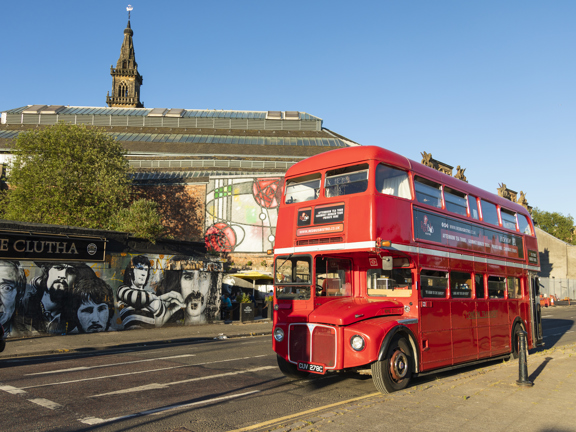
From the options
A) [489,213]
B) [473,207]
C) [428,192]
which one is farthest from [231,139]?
[428,192]

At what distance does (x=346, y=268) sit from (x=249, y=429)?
4079mm

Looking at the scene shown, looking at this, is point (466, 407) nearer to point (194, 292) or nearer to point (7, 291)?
point (7, 291)

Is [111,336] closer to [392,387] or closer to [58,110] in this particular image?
[392,387]

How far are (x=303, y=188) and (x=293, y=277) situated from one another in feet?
6.21

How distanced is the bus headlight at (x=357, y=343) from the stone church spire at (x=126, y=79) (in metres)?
96.4

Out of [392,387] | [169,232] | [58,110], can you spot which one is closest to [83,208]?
[169,232]

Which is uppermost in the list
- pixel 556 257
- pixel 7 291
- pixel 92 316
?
pixel 556 257

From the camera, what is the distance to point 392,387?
787cm

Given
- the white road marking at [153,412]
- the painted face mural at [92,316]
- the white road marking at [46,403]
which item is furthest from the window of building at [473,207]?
the painted face mural at [92,316]

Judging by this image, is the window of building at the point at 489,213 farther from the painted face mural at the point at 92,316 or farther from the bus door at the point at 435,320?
the painted face mural at the point at 92,316

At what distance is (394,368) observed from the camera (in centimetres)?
799

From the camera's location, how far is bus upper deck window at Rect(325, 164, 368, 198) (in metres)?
8.41

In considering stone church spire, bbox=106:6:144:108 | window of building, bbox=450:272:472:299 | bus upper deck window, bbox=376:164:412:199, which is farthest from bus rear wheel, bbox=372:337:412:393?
stone church spire, bbox=106:6:144:108

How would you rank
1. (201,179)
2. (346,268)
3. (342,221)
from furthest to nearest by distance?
(201,179) → (346,268) → (342,221)
